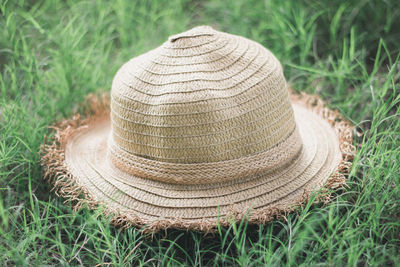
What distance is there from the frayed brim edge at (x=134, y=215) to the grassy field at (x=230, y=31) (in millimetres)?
43

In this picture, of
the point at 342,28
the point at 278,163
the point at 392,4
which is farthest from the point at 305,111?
the point at 392,4

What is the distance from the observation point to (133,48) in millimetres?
2463

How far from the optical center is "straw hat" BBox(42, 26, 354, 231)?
53.8 inches

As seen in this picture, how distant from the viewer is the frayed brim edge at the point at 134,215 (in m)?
1.34

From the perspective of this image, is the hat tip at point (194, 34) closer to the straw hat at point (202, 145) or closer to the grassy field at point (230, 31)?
the straw hat at point (202, 145)

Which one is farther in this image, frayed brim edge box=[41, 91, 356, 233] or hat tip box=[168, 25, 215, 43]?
hat tip box=[168, 25, 215, 43]

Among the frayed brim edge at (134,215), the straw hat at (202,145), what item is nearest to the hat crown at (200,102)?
the straw hat at (202,145)

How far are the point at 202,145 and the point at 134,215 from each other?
1.13 ft

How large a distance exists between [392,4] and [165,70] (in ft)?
5.47

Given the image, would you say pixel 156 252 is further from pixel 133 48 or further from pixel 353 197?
pixel 133 48

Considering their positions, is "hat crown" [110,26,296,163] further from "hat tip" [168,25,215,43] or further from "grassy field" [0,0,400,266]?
"grassy field" [0,0,400,266]

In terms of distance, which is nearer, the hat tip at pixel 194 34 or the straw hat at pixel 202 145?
the straw hat at pixel 202 145

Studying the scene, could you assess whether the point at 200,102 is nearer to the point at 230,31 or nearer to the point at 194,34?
the point at 194,34

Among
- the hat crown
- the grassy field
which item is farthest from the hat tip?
the grassy field
